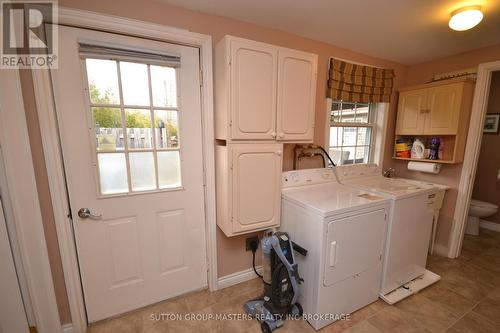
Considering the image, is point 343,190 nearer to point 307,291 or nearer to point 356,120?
point 307,291

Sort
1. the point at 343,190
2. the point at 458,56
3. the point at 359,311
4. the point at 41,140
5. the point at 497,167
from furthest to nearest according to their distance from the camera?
1. the point at 497,167
2. the point at 458,56
3. the point at 343,190
4. the point at 359,311
5. the point at 41,140

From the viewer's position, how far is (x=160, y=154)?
1.60 meters

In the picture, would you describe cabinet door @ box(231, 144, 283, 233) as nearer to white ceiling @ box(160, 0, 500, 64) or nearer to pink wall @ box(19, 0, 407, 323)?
pink wall @ box(19, 0, 407, 323)

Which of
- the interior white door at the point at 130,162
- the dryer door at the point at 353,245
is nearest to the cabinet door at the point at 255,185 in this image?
the interior white door at the point at 130,162

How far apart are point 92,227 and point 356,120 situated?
2837 millimetres

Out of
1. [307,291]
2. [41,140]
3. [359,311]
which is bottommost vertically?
[359,311]

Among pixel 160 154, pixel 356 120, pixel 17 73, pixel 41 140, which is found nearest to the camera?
pixel 17 73

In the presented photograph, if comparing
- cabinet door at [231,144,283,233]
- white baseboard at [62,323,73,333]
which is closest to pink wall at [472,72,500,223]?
cabinet door at [231,144,283,233]

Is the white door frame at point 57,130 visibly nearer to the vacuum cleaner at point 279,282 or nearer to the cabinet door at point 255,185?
the cabinet door at point 255,185

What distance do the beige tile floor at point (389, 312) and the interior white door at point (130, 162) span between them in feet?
0.45

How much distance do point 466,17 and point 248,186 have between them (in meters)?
1.95

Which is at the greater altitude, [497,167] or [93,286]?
[497,167]

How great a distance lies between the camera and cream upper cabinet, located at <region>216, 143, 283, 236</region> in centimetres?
155

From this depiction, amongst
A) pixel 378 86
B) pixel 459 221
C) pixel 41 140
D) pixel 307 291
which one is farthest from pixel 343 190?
pixel 41 140
